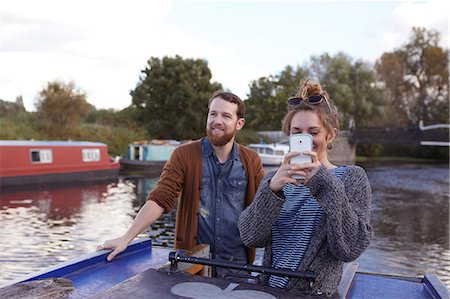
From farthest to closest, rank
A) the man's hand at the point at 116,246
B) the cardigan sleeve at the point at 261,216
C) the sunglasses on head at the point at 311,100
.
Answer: the man's hand at the point at 116,246 < the sunglasses on head at the point at 311,100 < the cardigan sleeve at the point at 261,216

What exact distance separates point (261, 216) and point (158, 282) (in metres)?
0.52

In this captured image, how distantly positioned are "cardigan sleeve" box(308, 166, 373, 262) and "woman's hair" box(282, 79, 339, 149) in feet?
0.67

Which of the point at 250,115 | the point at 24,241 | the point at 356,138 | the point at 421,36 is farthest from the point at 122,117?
the point at 421,36

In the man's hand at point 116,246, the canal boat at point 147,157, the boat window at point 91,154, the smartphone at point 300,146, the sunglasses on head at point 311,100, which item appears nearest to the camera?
the smartphone at point 300,146

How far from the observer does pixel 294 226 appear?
79.1 inches

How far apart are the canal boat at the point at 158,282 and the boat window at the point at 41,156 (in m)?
15.2

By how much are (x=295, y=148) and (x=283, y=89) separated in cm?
3754

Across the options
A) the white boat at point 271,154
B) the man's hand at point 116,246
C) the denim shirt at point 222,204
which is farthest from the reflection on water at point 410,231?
the white boat at point 271,154

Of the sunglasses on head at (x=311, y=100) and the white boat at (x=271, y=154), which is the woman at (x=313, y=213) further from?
the white boat at (x=271, y=154)

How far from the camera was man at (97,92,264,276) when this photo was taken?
3035 mm

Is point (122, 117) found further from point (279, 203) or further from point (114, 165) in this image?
point (279, 203)

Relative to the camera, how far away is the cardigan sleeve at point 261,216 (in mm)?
1868

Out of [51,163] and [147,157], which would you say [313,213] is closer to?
[51,163]

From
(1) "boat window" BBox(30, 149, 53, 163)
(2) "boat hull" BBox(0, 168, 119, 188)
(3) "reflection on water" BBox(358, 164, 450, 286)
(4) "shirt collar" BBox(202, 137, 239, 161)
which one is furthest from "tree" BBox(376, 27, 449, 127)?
(4) "shirt collar" BBox(202, 137, 239, 161)
